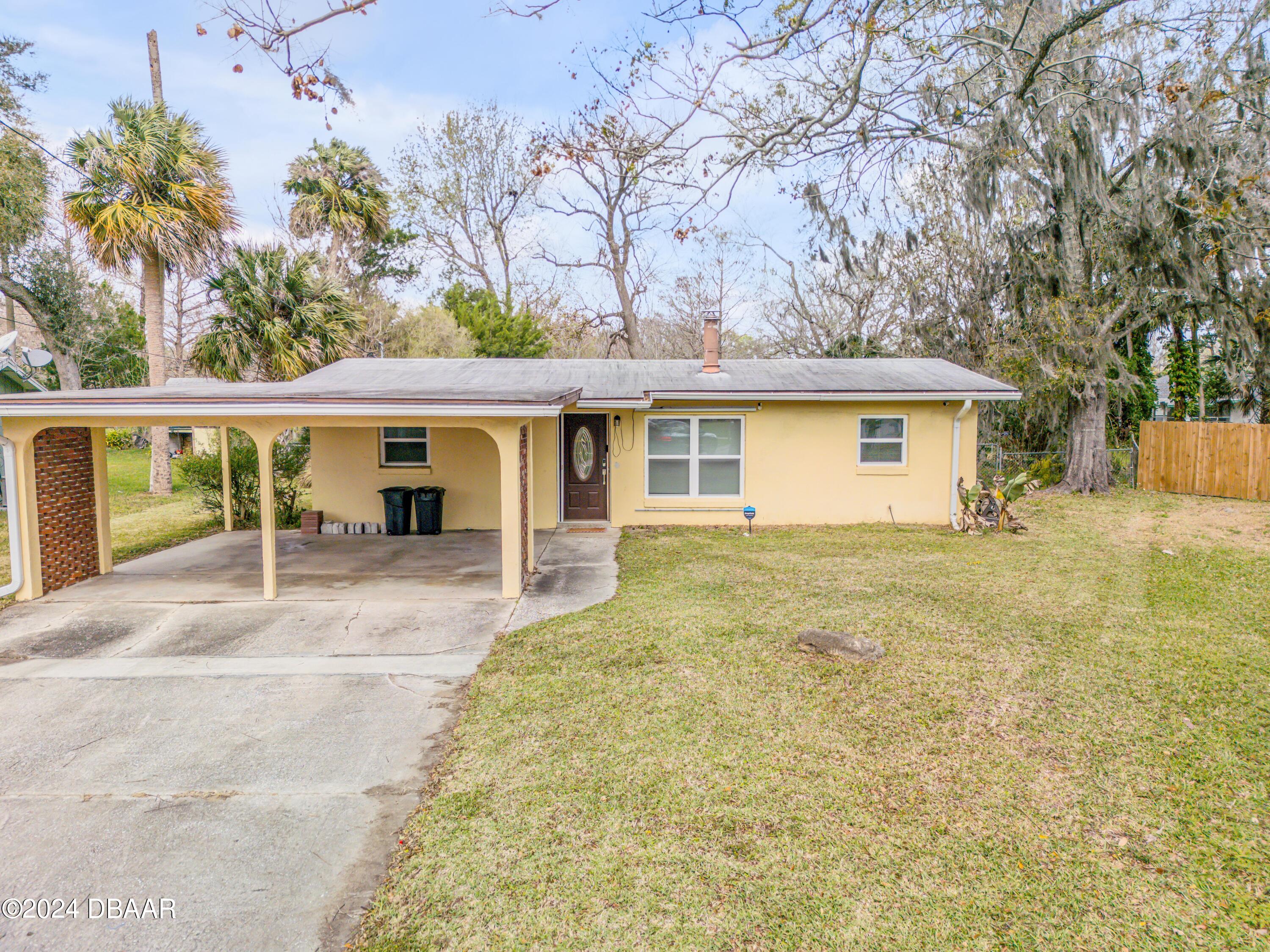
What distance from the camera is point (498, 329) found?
73.6 feet

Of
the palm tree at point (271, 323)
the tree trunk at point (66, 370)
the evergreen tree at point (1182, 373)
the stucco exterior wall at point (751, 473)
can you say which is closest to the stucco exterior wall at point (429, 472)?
the stucco exterior wall at point (751, 473)

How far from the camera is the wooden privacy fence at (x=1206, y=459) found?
46.6ft

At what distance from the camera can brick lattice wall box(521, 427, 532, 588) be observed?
27.0ft

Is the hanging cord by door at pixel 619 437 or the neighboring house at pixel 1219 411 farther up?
the neighboring house at pixel 1219 411

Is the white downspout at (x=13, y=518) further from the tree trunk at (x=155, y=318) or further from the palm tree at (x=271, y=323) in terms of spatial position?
the tree trunk at (x=155, y=318)

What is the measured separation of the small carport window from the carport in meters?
2.98

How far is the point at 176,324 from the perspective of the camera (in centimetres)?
2633

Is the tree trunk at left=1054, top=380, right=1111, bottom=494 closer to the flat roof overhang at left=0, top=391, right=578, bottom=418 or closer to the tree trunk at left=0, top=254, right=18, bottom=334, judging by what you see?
the flat roof overhang at left=0, top=391, right=578, bottom=418

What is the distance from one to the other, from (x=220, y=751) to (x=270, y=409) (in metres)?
3.83

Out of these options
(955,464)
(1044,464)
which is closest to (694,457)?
(955,464)

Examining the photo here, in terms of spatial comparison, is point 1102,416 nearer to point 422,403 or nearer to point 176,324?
point 422,403

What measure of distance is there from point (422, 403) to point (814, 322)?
1809 cm

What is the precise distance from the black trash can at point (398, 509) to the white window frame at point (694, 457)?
3999 mm

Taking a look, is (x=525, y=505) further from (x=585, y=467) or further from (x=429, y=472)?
(x=429, y=472)
